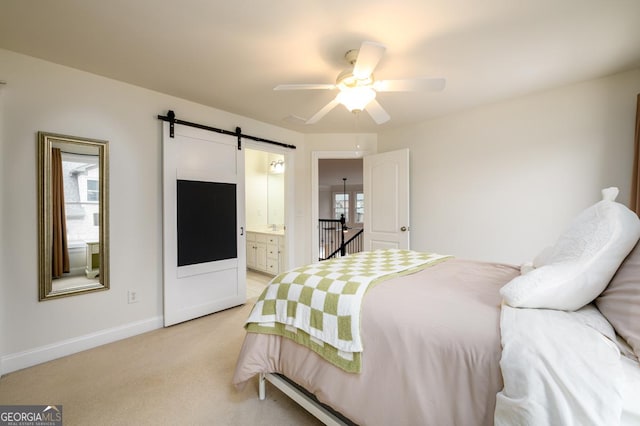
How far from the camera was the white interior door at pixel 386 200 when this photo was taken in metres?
3.69

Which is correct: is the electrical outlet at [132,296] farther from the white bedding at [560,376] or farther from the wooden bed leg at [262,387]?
the white bedding at [560,376]

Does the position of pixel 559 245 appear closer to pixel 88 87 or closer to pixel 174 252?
pixel 174 252

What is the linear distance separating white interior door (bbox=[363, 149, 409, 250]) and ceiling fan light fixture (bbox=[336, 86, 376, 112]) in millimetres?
1781

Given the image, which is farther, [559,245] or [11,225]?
[11,225]

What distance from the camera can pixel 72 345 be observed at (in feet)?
7.53

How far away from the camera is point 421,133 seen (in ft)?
12.2

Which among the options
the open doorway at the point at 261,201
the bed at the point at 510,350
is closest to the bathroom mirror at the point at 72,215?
the bed at the point at 510,350

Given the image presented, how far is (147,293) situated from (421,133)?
3.81 m

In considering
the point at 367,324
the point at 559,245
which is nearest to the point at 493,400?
the point at 367,324

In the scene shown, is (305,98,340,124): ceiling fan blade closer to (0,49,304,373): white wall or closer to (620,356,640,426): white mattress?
(0,49,304,373): white wall

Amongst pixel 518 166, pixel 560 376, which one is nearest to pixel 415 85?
pixel 560 376

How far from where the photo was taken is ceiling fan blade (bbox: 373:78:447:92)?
1.76 metres

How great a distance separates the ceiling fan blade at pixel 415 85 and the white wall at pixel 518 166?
5.64ft

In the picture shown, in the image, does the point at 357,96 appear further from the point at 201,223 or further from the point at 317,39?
the point at 201,223
